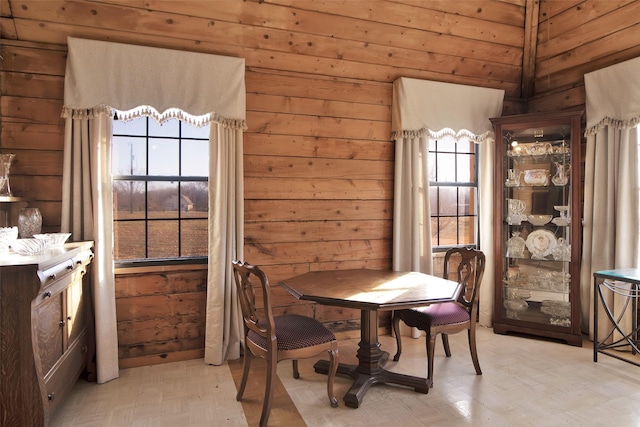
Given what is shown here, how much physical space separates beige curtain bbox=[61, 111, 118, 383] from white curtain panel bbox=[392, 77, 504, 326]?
237 centimetres

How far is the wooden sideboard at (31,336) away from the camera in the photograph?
192cm

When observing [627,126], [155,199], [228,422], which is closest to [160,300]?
[155,199]

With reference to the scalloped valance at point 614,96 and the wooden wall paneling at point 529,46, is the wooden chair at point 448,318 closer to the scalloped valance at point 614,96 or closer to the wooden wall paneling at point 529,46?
the scalloped valance at point 614,96

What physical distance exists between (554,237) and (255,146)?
283 centimetres

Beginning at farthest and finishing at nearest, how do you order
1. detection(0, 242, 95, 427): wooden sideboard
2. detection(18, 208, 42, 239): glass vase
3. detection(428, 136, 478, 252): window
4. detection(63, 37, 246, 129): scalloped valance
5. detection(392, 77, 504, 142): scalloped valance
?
detection(428, 136, 478, 252): window, detection(392, 77, 504, 142): scalloped valance, detection(63, 37, 246, 129): scalloped valance, detection(18, 208, 42, 239): glass vase, detection(0, 242, 95, 427): wooden sideboard

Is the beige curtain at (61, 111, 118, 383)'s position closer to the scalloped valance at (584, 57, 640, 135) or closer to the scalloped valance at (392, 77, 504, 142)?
the scalloped valance at (392, 77, 504, 142)

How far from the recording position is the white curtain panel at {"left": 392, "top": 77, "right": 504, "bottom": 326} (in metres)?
3.80

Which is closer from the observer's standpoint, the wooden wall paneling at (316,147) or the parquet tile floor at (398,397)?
the parquet tile floor at (398,397)

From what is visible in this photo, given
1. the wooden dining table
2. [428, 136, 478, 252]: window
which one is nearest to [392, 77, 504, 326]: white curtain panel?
[428, 136, 478, 252]: window

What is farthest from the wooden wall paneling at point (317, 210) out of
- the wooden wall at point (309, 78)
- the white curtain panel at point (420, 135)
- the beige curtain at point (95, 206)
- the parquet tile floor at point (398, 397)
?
the parquet tile floor at point (398, 397)

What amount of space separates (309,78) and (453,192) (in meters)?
1.93

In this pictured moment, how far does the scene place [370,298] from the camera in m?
2.46

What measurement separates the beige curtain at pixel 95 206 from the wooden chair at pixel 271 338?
104 centimetres

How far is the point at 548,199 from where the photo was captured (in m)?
3.86
